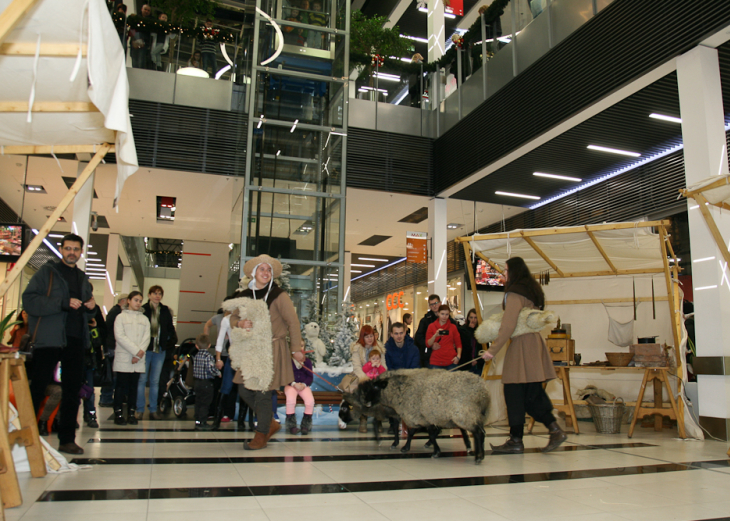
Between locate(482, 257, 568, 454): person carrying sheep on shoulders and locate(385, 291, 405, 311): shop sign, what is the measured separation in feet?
48.9

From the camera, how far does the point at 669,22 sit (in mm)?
6238

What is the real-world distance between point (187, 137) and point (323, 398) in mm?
6667

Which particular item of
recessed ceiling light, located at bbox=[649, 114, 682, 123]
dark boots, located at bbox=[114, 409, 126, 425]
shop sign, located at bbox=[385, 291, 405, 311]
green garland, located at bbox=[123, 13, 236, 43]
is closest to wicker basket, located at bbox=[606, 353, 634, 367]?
recessed ceiling light, located at bbox=[649, 114, 682, 123]

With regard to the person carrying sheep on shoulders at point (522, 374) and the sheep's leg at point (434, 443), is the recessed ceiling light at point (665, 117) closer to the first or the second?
the person carrying sheep on shoulders at point (522, 374)

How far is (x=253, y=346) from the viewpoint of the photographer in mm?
4355

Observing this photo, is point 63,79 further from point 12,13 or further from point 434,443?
point 434,443

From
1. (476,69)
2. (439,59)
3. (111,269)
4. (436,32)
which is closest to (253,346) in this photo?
(476,69)

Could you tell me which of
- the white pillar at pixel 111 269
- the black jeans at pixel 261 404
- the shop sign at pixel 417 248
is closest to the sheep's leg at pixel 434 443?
the black jeans at pixel 261 404

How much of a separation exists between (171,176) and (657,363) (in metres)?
9.26

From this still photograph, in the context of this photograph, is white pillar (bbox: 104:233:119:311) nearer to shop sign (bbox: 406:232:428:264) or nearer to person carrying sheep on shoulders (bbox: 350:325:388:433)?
shop sign (bbox: 406:232:428:264)

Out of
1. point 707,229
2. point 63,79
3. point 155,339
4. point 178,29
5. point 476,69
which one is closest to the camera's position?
point 63,79

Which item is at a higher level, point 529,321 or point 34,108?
point 34,108

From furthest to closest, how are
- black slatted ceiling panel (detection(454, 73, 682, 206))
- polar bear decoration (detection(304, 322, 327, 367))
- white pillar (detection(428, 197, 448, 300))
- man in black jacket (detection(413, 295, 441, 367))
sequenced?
white pillar (detection(428, 197, 448, 300)) < black slatted ceiling panel (detection(454, 73, 682, 206)) < polar bear decoration (detection(304, 322, 327, 367)) < man in black jacket (detection(413, 295, 441, 367))

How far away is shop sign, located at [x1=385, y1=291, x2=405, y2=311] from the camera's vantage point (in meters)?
19.8
